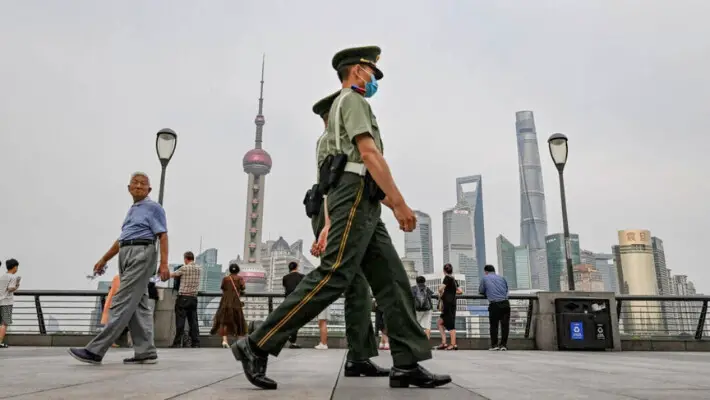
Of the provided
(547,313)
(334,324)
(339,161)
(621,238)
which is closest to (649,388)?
(339,161)

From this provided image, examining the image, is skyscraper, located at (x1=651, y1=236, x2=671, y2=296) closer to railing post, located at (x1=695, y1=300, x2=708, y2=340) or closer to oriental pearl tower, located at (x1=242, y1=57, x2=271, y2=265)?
oriental pearl tower, located at (x1=242, y1=57, x2=271, y2=265)

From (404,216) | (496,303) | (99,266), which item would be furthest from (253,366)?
(496,303)

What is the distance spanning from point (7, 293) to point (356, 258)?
8.79m

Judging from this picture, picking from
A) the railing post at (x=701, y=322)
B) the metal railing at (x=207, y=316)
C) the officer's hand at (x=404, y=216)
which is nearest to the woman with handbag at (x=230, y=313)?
the metal railing at (x=207, y=316)

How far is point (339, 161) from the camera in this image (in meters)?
3.01

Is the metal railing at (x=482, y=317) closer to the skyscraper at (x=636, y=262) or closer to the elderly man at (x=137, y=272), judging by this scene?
the elderly man at (x=137, y=272)

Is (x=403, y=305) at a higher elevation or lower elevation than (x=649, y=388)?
higher

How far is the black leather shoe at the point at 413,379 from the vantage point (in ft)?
9.68

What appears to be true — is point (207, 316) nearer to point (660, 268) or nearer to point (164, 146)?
point (164, 146)

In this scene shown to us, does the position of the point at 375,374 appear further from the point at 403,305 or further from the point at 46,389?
the point at 46,389

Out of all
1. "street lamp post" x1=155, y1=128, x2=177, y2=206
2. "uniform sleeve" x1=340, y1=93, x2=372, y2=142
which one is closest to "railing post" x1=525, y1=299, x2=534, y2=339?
"street lamp post" x1=155, y1=128, x2=177, y2=206

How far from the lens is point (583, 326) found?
10.5 meters

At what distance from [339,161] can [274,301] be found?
32.9ft

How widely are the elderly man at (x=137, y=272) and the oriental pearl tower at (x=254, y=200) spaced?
157 metres
